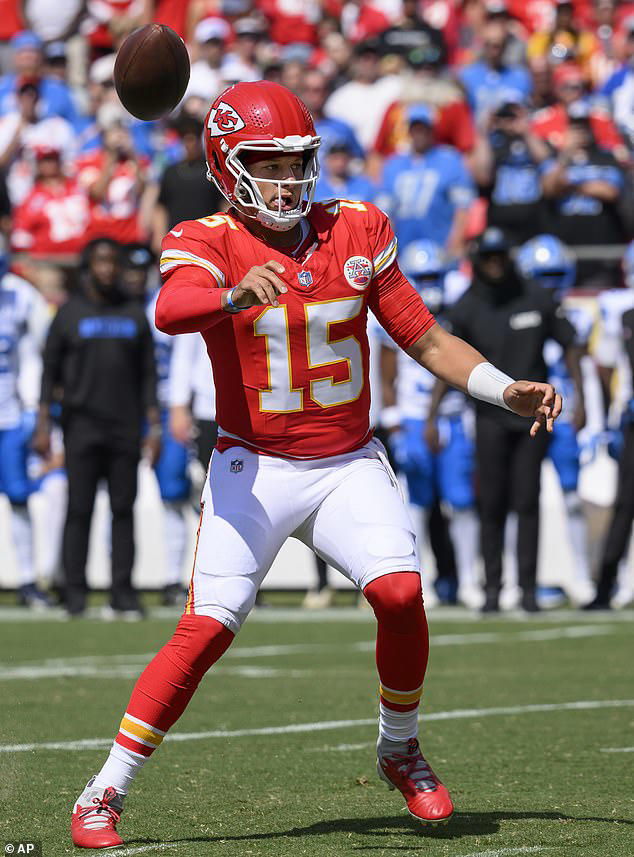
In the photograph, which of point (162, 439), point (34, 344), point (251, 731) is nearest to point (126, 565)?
point (162, 439)

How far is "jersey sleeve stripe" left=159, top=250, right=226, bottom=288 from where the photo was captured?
14.7ft

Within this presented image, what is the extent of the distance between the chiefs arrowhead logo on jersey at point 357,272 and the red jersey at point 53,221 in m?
10.1

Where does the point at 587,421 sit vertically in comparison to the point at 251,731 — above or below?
below

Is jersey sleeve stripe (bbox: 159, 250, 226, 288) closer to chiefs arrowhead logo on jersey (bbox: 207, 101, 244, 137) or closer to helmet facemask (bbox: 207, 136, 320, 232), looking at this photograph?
helmet facemask (bbox: 207, 136, 320, 232)

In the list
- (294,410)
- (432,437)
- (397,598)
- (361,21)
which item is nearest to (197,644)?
(397,598)

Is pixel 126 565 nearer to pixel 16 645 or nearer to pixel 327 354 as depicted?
pixel 16 645

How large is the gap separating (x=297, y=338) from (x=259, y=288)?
594mm

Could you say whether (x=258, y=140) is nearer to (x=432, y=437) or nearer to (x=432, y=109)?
(x=432, y=437)

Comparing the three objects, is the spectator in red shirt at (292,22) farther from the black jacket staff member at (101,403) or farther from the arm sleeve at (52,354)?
the arm sleeve at (52,354)

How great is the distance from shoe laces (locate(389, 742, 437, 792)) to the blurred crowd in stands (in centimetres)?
635

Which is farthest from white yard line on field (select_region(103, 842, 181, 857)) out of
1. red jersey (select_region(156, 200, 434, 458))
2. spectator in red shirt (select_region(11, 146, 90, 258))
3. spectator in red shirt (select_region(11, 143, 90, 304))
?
spectator in red shirt (select_region(11, 146, 90, 258))

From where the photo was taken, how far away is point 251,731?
627 cm

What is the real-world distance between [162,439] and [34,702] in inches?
195

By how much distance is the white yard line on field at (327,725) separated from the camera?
5891mm
